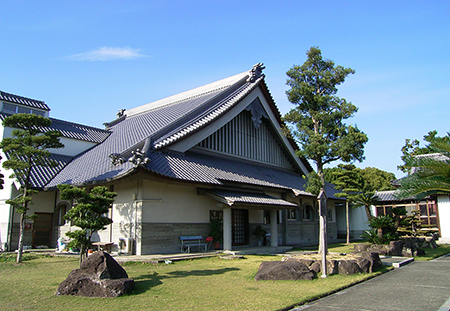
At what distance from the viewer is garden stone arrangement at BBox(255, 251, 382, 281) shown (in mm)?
9180

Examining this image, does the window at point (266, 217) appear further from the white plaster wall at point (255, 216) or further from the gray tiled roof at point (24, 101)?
the gray tiled roof at point (24, 101)

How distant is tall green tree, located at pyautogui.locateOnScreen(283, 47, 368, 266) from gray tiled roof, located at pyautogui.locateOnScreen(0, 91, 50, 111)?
668 inches

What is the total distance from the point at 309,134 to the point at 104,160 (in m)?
10.3

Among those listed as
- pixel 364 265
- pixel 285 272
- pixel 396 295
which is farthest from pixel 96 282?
pixel 364 265

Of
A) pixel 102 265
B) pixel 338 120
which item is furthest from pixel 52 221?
pixel 338 120

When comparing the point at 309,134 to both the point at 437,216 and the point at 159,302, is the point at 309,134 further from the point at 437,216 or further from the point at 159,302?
the point at 437,216

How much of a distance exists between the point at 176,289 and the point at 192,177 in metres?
7.25

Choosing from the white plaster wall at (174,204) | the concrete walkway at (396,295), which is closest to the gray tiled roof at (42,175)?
the white plaster wall at (174,204)

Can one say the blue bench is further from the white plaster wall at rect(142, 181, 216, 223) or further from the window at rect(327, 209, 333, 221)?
the window at rect(327, 209, 333, 221)

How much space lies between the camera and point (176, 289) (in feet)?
26.4

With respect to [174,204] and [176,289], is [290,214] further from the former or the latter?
[176,289]

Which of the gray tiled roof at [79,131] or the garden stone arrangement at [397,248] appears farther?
the gray tiled roof at [79,131]

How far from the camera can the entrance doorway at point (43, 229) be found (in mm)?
17875

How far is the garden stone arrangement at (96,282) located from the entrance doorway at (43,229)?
11.9 meters
